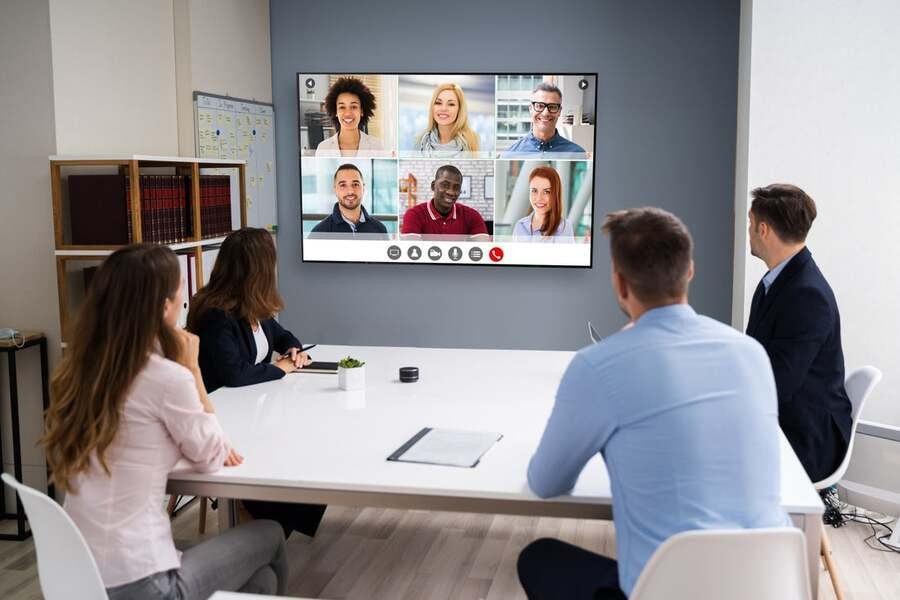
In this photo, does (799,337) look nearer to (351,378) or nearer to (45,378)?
(351,378)

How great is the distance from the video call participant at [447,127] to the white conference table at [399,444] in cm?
217

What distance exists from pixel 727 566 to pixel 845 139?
3245mm

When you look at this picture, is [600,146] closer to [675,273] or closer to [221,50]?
[221,50]

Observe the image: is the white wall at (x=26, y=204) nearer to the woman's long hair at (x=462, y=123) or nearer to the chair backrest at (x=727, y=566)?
the woman's long hair at (x=462, y=123)

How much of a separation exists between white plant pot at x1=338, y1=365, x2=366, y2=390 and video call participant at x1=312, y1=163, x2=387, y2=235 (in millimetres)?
2572

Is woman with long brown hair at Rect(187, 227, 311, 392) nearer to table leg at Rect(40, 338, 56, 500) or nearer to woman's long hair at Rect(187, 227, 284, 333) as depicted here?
woman's long hair at Rect(187, 227, 284, 333)

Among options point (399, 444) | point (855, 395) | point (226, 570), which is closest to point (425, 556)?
point (399, 444)

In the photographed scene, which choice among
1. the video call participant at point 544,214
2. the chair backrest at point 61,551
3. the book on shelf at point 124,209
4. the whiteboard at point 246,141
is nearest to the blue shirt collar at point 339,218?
the whiteboard at point 246,141

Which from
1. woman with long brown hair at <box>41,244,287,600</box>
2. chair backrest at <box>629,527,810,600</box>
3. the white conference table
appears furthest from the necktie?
woman with long brown hair at <box>41,244,287,600</box>

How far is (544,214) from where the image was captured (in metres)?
5.62

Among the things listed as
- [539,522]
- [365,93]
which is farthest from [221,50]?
[539,522]

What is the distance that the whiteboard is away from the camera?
4.95m

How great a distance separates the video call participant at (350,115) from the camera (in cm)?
568

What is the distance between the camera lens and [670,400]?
1877 millimetres
